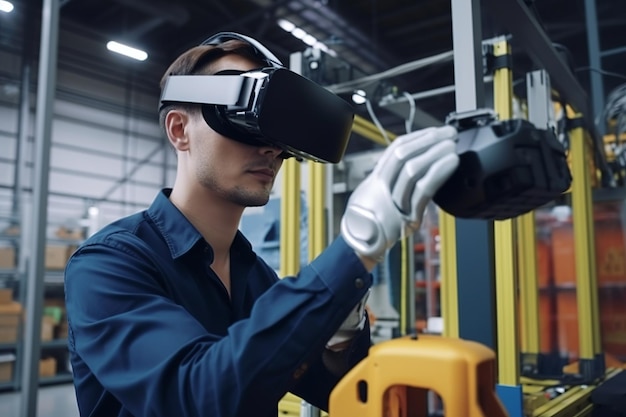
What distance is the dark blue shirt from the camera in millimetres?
638

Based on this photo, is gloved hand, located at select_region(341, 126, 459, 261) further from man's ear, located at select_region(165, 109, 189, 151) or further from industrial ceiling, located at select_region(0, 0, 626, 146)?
industrial ceiling, located at select_region(0, 0, 626, 146)

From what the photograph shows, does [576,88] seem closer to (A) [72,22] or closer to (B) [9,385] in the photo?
(B) [9,385]

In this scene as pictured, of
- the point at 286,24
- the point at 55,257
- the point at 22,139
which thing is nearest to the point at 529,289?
the point at 286,24

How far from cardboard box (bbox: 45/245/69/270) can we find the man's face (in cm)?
623

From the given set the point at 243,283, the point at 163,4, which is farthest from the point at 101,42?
the point at 243,283

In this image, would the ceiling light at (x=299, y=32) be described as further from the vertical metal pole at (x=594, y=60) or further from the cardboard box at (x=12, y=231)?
the cardboard box at (x=12, y=231)

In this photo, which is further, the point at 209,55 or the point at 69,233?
the point at 69,233

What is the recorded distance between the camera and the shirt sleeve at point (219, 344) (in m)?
0.64

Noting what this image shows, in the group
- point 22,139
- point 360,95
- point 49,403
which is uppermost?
point 22,139

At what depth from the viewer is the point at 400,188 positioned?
622mm

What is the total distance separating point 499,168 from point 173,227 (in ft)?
2.10

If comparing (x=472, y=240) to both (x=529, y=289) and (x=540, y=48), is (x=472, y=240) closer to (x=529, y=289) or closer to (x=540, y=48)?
(x=540, y=48)

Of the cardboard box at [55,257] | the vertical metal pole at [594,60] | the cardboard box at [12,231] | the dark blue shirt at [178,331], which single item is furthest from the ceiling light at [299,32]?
the dark blue shirt at [178,331]

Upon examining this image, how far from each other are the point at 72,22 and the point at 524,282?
7548 mm
